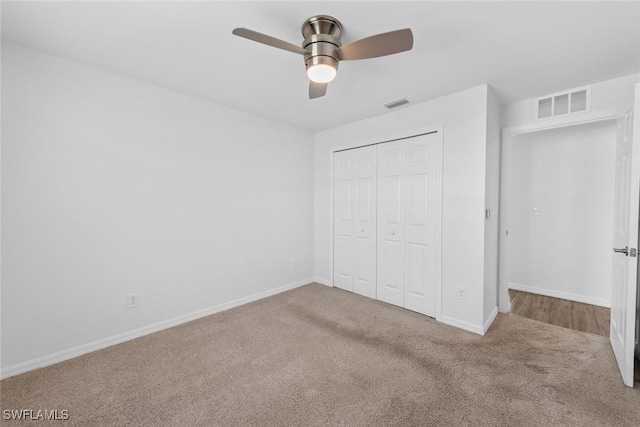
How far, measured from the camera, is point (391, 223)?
3375 millimetres

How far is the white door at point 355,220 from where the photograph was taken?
3.59 m

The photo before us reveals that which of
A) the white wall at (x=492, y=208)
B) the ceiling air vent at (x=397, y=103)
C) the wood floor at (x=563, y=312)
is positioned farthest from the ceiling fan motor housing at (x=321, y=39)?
the wood floor at (x=563, y=312)

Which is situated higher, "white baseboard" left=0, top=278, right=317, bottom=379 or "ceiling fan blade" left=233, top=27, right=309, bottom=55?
"ceiling fan blade" left=233, top=27, right=309, bottom=55

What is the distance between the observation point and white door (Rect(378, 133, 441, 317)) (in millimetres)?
2980

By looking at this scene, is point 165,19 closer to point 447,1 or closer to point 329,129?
point 447,1

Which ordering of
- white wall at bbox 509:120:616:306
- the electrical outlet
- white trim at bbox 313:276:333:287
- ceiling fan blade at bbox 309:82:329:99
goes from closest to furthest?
ceiling fan blade at bbox 309:82:329:99
the electrical outlet
white wall at bbox 509:120:616:306
white trim at bbox 313:276:333:287

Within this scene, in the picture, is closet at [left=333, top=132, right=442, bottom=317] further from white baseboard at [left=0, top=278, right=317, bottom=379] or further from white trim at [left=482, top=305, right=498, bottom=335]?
white baseboard at [left=0, top=278, right=317, bottom=379]

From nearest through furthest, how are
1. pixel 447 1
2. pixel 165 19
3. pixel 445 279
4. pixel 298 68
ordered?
pixel 447 1 < pixel 165 19 < pixel 298 68 < pixel 445 279

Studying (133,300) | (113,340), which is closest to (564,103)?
(133,300)

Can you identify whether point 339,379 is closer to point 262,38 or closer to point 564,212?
point 262,38

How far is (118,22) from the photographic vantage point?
5.62 feet

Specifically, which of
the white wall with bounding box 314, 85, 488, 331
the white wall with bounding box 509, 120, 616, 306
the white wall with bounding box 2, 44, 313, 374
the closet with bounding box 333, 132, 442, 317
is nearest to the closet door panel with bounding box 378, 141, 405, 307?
the closet with bounding box 333, 132, 442, 317

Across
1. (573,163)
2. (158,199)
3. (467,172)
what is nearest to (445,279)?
(467,172)

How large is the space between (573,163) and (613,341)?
87.4 inches
